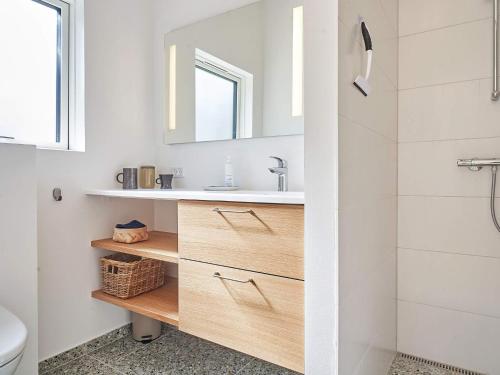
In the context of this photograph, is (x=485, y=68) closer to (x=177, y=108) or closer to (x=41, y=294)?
(x=177, y=108)

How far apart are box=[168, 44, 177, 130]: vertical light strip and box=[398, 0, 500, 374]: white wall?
130cm

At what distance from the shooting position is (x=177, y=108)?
6.78 feet

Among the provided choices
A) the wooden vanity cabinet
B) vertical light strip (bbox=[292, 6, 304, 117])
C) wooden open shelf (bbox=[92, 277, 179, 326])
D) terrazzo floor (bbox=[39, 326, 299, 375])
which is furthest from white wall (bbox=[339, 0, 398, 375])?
wooden open shelf (bbox=[92, 277, 179, 326])

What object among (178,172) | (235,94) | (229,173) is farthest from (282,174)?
(178,172)

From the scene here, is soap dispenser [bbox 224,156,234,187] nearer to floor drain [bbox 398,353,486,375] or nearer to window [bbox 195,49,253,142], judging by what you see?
window [bbox 195,49,253,142]

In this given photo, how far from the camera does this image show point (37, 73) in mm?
1736

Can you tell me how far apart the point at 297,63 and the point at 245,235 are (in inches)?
36.0

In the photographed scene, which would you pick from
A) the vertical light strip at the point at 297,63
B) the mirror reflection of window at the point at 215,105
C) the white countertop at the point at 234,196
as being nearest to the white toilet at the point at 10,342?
the white countertop at the point at 234,196

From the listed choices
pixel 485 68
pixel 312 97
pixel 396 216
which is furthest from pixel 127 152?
pixel 485 68

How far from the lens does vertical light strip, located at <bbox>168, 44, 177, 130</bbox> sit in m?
2.07

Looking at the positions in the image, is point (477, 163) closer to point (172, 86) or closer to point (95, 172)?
point (172, 86)

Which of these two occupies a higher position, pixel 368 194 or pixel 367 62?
pixel 367 62

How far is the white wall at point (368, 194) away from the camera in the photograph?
1010 mm

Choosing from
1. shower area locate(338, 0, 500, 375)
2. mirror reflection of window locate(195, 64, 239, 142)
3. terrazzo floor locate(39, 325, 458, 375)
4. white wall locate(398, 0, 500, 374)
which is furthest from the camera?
mirror reflection of window locate(195, 64, 239, 142)
